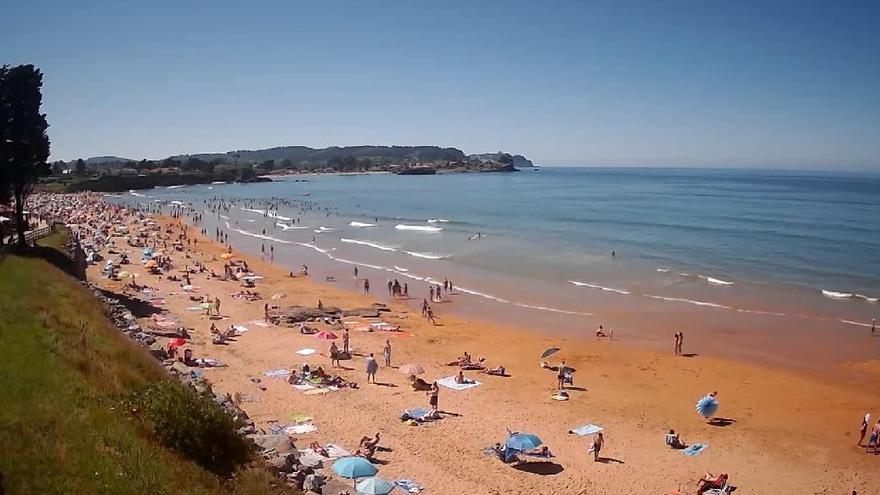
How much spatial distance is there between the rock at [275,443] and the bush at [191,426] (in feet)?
7.88

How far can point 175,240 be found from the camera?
54469 mm

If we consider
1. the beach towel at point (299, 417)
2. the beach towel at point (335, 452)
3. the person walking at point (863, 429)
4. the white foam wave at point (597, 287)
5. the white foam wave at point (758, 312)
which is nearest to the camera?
the beach towel at point (335, 452)

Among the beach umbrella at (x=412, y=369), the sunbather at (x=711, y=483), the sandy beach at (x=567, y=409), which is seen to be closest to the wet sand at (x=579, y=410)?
the sandy beach at (x=567, y=409)

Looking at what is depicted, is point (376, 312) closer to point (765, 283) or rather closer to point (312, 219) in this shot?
point (765, 283)

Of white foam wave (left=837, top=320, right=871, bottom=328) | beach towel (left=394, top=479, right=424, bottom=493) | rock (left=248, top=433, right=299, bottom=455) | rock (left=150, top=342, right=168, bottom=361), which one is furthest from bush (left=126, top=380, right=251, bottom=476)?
white foam wave (left=837, top=320, right=871, bottom=328)

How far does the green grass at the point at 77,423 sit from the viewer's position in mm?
6754

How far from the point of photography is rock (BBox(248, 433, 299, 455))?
12023 millimetres

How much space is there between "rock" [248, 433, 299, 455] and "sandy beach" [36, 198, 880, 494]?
93.9 inches

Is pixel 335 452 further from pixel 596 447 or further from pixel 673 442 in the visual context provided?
pixel 673 442

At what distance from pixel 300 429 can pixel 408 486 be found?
159 inches

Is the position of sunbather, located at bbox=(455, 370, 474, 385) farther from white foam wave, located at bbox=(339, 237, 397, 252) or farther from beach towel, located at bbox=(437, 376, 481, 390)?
white foam wave, located at bbox=(339, 237, 397, 252)

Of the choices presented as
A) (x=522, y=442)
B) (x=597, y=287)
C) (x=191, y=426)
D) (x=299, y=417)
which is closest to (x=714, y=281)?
(x=597, y=287)

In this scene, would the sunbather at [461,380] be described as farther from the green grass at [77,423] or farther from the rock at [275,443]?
the green grass at [77,423]

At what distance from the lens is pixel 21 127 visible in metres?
24.1
